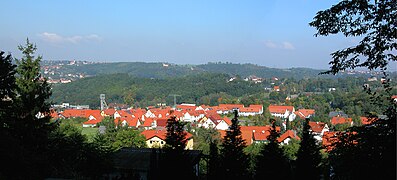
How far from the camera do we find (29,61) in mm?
12516

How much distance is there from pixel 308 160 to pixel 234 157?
1747 mm

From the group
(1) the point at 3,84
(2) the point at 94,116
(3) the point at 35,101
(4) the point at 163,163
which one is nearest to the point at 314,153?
(4) the point at 163,163

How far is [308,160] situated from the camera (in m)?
8.57

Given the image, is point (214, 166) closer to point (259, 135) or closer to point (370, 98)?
point (370, 98)

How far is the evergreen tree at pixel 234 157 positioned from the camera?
8.47 metres

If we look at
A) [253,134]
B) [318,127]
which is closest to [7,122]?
[318,127]

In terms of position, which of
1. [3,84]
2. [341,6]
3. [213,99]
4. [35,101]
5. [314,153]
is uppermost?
[341,6]

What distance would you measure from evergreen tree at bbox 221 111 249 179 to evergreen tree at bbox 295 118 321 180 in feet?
4.16

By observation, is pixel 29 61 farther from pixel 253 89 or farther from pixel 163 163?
pixel 253 89

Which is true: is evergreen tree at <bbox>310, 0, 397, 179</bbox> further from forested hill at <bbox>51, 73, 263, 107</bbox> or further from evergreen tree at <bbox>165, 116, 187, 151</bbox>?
forested hill at <bbox>51, 73, 263, 107</bbox>

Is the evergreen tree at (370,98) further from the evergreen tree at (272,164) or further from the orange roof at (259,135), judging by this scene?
the orange roof at (259,135)

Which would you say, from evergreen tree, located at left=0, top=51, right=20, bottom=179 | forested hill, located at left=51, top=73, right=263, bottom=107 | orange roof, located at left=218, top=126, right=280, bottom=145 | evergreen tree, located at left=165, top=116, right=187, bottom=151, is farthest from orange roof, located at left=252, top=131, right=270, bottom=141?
forested hill, located at left=51, top=73, right=263, bottom=107

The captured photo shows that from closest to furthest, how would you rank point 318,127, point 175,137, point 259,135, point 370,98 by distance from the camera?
point 370,98
point 175,137
point 318,127
point 259,135

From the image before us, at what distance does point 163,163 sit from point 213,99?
3583 inches
